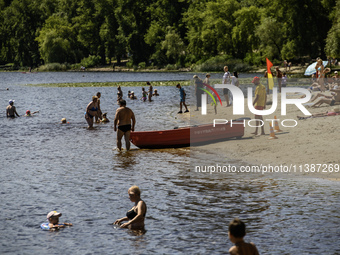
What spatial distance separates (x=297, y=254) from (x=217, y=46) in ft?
310

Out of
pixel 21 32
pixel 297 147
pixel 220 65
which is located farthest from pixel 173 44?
pixel 297 147

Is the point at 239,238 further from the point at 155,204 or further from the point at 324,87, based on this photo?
the point at 324,87

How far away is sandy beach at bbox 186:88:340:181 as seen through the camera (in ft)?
57.8

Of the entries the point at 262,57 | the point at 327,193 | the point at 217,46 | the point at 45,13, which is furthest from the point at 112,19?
the point at 327,193

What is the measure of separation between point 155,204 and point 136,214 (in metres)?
2.18

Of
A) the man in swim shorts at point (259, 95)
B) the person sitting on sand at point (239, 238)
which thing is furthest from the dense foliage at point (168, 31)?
the person sitting on sand at point (239, 238)

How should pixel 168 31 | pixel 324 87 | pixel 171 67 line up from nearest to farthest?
pixel 324 87, pixel 171 67, pixel 168 31

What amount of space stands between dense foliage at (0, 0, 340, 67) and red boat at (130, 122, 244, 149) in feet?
157

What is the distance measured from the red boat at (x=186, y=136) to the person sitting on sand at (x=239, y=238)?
1489 centimetres

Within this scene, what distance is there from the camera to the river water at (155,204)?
11.3 metres

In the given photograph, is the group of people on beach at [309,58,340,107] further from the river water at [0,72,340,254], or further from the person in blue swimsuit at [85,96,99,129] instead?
the person in blue swimsuit at [85,96,99,129]

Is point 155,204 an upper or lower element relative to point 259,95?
lower

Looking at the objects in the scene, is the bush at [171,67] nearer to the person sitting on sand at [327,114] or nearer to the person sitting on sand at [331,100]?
the person sitting on sand at [331,100]

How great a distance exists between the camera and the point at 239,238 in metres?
7.41
